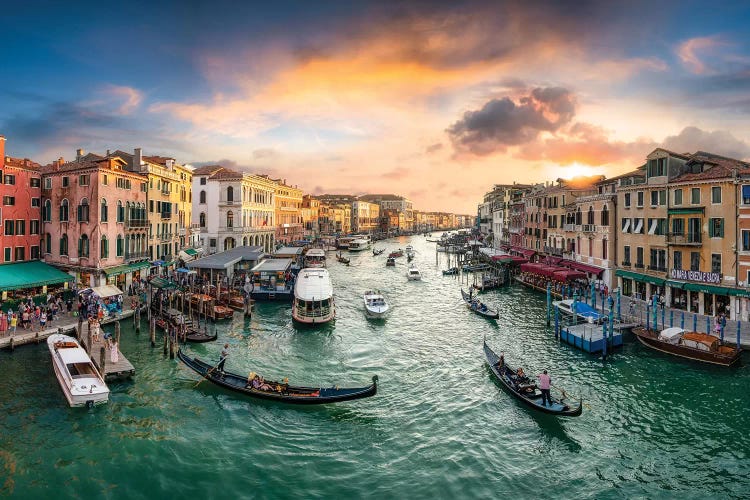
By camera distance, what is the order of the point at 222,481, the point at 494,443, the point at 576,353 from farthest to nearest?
the point at 576,353 < the point at 494,443 < the point at 222,481

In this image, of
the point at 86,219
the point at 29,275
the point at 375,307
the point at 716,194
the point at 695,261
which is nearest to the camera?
the point at 716,194

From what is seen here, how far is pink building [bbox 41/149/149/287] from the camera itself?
3644 centimetres

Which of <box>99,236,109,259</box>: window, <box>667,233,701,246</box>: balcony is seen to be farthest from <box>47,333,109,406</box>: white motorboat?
<box>667,233,701,246</box>: balcony

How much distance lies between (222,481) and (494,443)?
33.0ft

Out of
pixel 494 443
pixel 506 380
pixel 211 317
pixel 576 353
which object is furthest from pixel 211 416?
pixel 576 353

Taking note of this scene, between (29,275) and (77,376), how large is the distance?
17.5 meters

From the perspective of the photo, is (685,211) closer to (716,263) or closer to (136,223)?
(716,263)

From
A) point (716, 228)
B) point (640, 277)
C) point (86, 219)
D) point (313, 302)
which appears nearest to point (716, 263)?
point (716, 228)

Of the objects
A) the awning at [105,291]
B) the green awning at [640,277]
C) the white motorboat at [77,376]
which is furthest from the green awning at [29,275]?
the green awning at [640,277]

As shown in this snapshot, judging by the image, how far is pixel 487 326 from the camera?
35.4 meters

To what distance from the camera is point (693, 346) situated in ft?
84.1

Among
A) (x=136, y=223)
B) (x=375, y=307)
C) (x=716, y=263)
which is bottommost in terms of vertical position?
(x=375, y=307)

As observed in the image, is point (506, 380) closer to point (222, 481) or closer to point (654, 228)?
point (222, 481)

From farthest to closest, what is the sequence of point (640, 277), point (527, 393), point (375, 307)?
point (375, 307), point (640, 277), point (527, 393)
